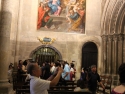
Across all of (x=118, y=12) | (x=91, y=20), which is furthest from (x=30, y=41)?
(x=118, y=12)

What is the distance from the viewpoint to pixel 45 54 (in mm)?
15297

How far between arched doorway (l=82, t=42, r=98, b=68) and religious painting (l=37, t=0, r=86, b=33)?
4.40ft

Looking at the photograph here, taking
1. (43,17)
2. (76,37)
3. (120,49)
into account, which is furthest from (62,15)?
(120,49)

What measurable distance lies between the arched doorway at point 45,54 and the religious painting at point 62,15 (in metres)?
1.54

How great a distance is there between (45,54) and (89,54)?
12.0 feet

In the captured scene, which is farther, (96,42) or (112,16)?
(96,42)

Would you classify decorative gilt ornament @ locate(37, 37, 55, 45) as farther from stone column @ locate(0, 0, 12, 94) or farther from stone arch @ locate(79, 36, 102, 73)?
stone column @ locate(0, 0, 12, 94)

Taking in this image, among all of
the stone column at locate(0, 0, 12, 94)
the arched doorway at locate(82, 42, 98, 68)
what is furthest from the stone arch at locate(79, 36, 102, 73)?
the stone column at locate(0, 0, 12, 94)

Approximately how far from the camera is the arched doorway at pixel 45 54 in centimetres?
1514

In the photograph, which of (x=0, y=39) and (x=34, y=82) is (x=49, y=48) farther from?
(x=34, y=82)

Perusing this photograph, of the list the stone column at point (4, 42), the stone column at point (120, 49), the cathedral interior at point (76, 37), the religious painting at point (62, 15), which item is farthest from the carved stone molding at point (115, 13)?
the stone column at point (4, 42)

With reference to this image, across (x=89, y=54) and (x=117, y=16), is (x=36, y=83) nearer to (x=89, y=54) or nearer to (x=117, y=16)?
(x=117, y=16)

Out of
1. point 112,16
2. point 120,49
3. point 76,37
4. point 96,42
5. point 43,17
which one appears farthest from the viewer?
point 96,42

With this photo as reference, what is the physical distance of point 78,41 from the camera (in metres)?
15.9
